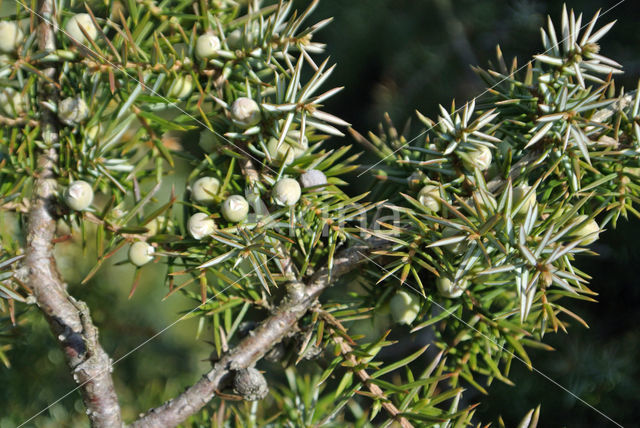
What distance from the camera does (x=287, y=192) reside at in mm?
323

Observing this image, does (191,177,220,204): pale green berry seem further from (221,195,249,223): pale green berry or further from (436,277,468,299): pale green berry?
(436,277,468,299): pale green berry

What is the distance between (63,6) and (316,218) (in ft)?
0.75

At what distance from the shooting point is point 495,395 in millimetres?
545

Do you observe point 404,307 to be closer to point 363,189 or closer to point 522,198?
point 522,198

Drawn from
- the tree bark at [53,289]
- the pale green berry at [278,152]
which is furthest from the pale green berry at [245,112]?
the tree bark at [53,289]

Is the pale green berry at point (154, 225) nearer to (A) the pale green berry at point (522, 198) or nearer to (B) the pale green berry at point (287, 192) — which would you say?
(B) the pale green berry at point (287, 192)

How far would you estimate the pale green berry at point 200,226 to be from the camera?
34 centimetres

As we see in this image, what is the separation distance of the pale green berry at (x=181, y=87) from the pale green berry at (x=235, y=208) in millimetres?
85

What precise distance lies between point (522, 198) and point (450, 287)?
0.25 ft

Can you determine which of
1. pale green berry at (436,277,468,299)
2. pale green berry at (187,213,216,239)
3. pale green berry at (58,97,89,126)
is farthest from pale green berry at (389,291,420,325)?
pale green berry at (58,97,89,126)

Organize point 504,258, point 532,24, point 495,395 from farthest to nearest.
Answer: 1. point 532,24
2. point 495,395
3. point 504,258

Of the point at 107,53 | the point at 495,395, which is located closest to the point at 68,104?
the point at 107,53

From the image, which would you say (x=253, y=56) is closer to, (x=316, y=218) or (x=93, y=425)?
(x=316, y=218)

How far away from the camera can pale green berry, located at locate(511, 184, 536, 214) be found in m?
0.31
